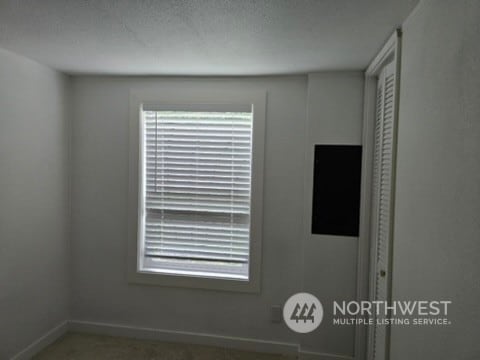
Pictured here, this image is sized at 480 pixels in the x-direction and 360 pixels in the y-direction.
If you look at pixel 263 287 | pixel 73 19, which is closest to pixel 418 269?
pixel 263 287

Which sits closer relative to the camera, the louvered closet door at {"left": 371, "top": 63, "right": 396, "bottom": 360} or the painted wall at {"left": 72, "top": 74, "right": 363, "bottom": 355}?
the louvered closet door at {"left": 371, "top": 63, "right": 396, "bottom": 360}

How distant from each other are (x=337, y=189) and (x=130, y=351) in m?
2.18

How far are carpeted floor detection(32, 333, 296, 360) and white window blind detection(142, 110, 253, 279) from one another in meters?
0.63

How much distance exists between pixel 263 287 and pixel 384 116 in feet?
5.52

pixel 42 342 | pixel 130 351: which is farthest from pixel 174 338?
pixel 42 342

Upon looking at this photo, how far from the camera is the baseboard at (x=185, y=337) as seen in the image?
2878 millimetres

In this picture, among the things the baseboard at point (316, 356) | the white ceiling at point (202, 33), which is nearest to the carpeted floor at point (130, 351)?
the baseboard at point (316, 356)

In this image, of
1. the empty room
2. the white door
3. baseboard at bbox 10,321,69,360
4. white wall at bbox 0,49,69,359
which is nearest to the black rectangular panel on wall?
the empty room

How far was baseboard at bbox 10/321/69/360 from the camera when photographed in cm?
259

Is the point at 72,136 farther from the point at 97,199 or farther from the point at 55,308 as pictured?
the point at 55,308

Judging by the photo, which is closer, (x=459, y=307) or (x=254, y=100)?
(x=459, y=307)

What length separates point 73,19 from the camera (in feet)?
5.62

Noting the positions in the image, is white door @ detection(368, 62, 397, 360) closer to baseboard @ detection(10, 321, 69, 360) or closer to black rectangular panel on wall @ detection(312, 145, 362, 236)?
black rectangular panel on wall @ detection(312, 145, 362, 236)

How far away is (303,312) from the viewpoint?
9.15ft
